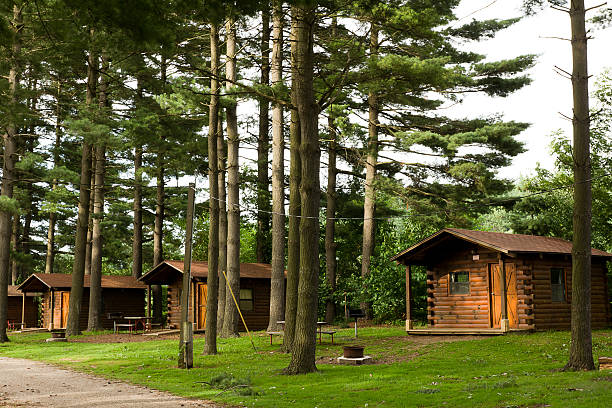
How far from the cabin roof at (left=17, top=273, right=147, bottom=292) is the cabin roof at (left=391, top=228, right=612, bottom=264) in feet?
63.1

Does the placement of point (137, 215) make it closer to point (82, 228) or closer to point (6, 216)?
point (82, 228)

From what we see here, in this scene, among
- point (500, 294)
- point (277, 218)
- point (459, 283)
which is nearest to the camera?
point (500, 294)

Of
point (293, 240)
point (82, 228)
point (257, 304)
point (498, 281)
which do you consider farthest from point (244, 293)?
point (498, 281)

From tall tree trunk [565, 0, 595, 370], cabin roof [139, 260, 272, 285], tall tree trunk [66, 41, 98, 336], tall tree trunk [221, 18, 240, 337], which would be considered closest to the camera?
tall tree trunk [565, 0, 595, 370]

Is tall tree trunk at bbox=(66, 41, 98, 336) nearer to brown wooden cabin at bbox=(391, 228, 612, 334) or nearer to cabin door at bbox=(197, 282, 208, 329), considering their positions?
cabin door at bbox=(197, 282, 208, 329)

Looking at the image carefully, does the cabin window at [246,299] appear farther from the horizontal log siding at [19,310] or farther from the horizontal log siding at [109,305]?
the horizontal log siding at [19,310]

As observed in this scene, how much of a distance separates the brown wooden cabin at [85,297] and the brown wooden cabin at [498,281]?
64.9 feet

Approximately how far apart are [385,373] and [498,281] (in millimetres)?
9433

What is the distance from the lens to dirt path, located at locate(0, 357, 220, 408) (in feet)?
34.7

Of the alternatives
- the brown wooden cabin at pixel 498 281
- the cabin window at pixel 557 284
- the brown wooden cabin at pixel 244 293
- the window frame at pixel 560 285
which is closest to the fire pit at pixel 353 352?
the brown wooden cabin at pixel 498 281

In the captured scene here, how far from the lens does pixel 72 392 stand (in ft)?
39.8

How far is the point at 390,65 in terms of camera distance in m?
17.2

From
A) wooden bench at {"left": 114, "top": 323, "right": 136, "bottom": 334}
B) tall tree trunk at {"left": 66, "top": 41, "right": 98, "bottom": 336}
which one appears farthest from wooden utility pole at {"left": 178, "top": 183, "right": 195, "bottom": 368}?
wooden bench at {"left": 114, "top": 323, "right": 136, "bottom": 334}

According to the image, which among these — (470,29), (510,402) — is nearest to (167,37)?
(510,402)
